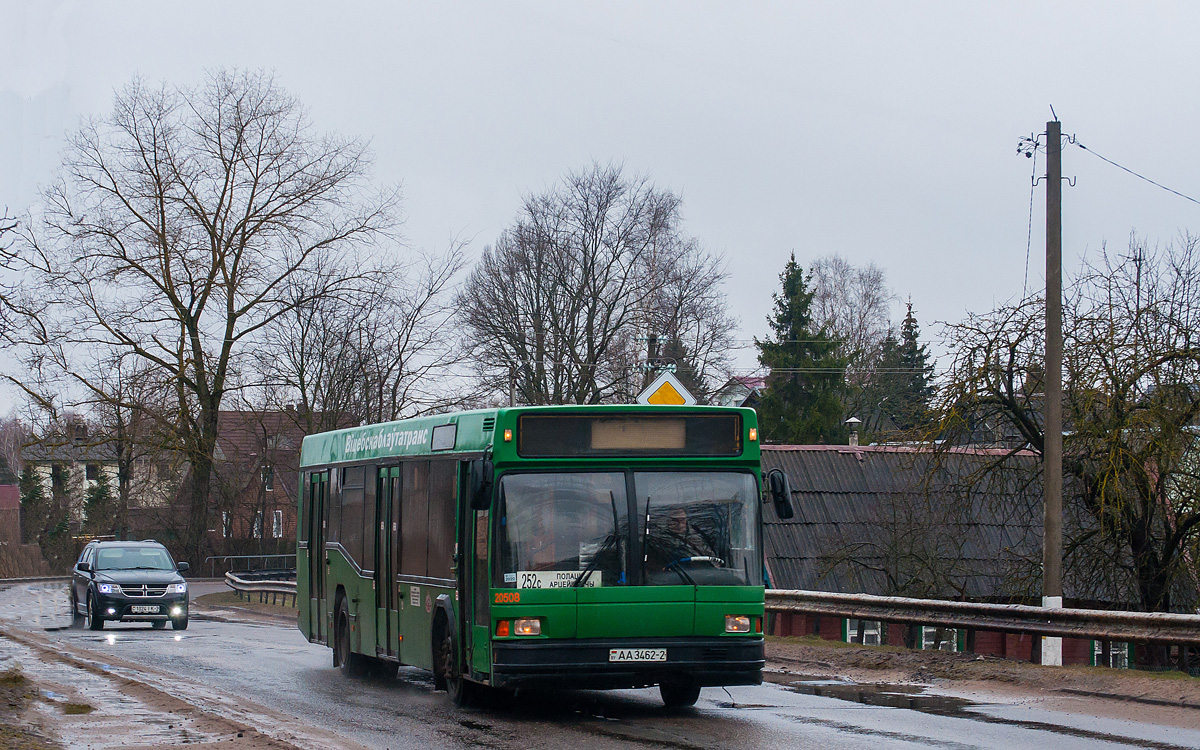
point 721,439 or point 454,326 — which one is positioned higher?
point 454,326

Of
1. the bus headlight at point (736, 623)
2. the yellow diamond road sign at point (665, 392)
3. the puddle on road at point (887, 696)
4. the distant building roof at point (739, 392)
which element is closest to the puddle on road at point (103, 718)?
the bus headlight at point (736, 623)

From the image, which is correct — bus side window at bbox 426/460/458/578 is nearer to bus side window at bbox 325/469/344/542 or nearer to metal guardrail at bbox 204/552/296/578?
→ bus side window at bbox 325/469/344/542

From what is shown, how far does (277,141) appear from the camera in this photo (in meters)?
47.5

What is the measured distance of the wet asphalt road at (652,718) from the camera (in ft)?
31.2

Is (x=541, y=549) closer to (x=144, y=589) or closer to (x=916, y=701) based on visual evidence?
(x=916, y=701)

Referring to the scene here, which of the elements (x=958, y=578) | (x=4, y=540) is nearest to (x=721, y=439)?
(x=958, y=578)

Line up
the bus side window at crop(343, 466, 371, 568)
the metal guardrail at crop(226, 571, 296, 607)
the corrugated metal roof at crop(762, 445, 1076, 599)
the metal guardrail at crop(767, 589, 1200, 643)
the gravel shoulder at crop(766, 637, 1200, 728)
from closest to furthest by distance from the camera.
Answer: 1. the gravel shoulder at crop(766, 637, 1200, 728)
2. the metal guardrail at crop(767, 589, 1200, 643)
3. the bus side window at crop(343, 466, 371, 568)
4. the corrugated metal roof at crop(762, 445, 1076, 599)
5. the metal guardrail at crop(226, 571, 296, 607)

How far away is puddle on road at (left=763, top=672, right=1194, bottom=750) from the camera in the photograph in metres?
9.46

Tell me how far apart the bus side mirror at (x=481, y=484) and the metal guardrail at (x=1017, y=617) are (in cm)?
622

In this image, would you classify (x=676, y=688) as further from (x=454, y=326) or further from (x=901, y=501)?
(x=454, y=326)

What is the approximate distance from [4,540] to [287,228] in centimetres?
2369

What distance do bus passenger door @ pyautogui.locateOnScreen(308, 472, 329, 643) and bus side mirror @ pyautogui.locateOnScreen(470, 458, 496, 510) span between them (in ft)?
20.0

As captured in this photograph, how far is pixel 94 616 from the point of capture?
990 inches

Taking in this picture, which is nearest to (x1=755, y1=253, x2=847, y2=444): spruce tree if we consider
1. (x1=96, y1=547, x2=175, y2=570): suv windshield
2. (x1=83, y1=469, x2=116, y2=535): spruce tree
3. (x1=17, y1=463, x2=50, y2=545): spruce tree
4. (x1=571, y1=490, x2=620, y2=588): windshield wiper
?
(x1=83, y1=469, x2=116, y2=535): spruce tree
